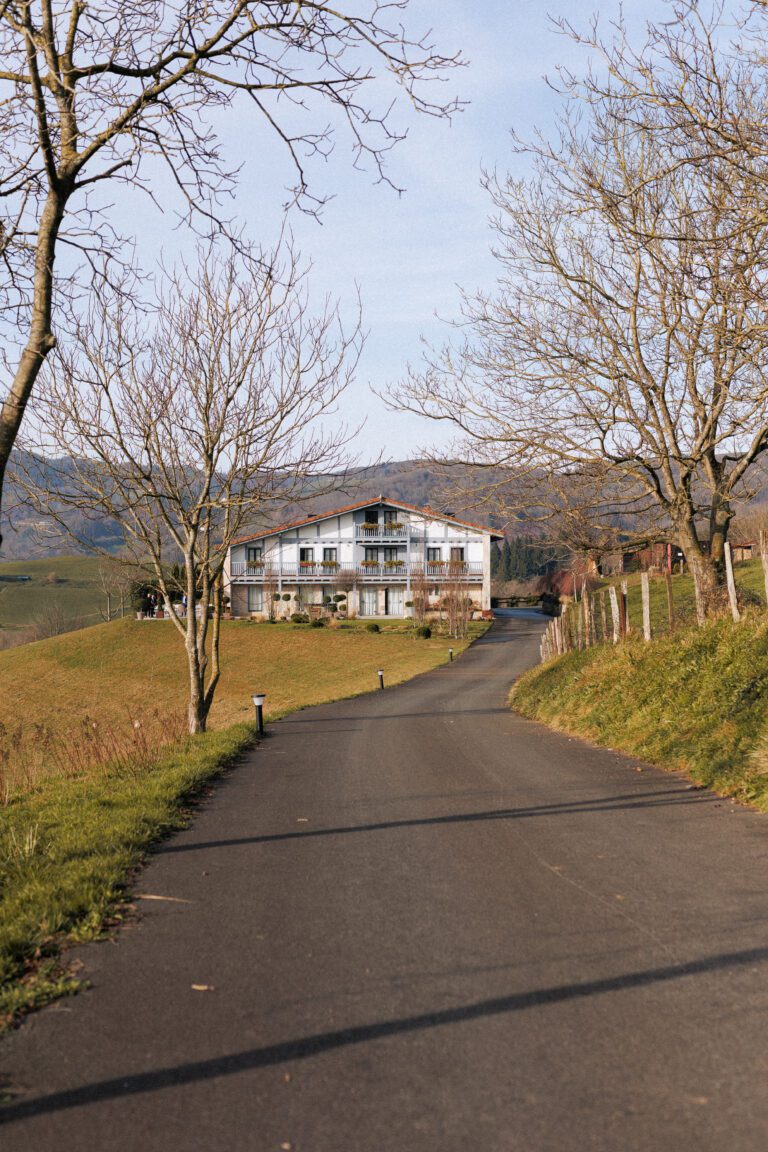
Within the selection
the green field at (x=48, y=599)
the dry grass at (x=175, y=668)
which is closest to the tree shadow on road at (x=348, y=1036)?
the dry grass at (x=175, y=668)

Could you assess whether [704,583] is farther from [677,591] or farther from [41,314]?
[677,591]

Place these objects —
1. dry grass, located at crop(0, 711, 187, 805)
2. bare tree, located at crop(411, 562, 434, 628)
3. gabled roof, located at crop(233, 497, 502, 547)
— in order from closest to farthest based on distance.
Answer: dry grass, located at crop(0, 711, 187, 805)
bare tree, located at crop(411, 562, 434, 628)
gabled roof, located at crop(233, 497, 502, 547)

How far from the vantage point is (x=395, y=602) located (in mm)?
79562

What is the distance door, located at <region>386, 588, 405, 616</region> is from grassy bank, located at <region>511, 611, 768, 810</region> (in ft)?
192

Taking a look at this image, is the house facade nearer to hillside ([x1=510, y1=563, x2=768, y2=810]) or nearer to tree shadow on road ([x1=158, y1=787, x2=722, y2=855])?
hillside ([x1=510, y1=563, x2=768, y2=810])

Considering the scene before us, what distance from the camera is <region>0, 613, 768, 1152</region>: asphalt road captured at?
347 centimetres

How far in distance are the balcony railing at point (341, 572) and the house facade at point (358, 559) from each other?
0.26ft

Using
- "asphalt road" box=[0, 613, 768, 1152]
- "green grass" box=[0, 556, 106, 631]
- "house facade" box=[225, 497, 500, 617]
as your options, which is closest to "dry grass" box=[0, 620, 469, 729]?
"house facade" box=[225, 497, 500, 617]

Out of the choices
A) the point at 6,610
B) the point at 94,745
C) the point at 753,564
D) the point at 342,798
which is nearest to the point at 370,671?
the point at 753,564

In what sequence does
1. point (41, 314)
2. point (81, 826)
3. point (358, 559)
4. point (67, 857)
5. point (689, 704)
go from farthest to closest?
1. point (358, 559)
2. point (689, 704)
3. point (81, 826)
4. point (67, 857)
5. point (41, 314)

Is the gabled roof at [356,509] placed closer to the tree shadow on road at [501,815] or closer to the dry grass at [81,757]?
the dry grass at [81,757]

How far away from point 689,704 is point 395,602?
217 ft

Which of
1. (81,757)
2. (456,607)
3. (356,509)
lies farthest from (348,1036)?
(356,509)

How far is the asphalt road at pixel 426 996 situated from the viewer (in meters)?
3.47
